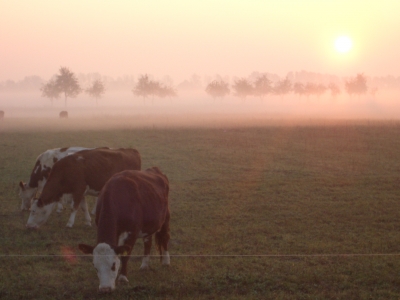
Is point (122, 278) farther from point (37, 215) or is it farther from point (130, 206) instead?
point (37, 215)

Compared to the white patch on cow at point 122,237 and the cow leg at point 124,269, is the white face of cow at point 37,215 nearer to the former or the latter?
the cow leg at point 124,269

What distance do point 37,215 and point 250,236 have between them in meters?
4.68

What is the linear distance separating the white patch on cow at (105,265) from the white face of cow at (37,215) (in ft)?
14.6

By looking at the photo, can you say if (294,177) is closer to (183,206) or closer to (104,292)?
(183,206)

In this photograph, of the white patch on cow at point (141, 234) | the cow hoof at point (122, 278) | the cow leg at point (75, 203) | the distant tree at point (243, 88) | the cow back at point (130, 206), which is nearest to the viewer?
the cow back at point (130, 206)

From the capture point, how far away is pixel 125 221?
6.86 metres

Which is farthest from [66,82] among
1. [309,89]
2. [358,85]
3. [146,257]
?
[146,257]

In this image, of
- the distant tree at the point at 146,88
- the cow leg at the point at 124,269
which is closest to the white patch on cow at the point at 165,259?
the cow leg at the point at 124,269

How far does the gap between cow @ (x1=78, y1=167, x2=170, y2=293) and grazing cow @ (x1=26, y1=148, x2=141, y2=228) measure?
3.18 m

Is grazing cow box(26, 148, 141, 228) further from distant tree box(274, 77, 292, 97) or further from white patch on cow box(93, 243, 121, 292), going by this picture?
distant tree box(274, 77, 292, 97)

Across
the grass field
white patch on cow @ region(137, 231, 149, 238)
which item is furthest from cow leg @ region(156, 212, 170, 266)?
white patch on cow @ region(137, 231, 149, 238)

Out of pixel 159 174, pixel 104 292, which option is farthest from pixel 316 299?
pixel 159 174

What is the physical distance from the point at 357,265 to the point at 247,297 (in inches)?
90.5

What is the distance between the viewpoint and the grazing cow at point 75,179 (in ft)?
33.4
